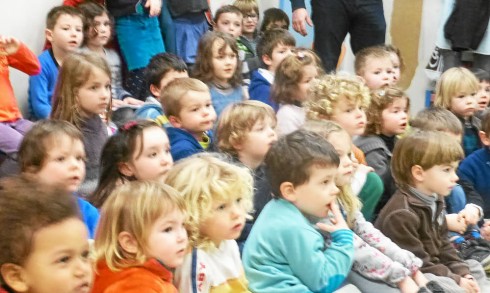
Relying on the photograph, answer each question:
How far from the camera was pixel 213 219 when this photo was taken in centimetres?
249

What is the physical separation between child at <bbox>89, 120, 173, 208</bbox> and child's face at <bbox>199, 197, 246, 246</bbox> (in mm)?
526

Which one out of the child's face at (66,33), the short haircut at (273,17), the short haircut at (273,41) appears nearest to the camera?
the child's face at (66,33)

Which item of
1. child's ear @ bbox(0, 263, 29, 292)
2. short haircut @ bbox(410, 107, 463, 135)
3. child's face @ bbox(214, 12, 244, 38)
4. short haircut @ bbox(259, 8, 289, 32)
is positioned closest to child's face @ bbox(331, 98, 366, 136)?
short haircut @ bbox(410, 107, 463, 135)

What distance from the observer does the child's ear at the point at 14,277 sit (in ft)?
5.97

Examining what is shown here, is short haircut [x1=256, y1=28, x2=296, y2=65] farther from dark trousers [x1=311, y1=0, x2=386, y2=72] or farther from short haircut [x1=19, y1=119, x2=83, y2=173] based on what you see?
short haircut [x1=19, y1=119, x2=83, y2=173]

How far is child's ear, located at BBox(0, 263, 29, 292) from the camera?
71.7 inches

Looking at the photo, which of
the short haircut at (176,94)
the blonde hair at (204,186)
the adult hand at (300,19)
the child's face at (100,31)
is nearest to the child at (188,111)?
the short haircut at (176,94)

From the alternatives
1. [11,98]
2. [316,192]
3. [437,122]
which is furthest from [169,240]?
[437,122]

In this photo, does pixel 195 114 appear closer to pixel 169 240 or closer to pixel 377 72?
pixel 169 240

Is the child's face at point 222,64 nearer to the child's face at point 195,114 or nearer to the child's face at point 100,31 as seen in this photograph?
the child's face at point 100,31

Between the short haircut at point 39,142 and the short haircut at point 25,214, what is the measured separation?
3.04 feet

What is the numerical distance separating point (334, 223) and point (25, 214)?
132 cm

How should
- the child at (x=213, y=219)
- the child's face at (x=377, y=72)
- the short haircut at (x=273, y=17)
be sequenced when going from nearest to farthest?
the child at (x=213, y=219)
the child's face at (x=377, y=72)
the short haircut at (x=273, y=17)

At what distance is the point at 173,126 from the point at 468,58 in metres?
3.39
